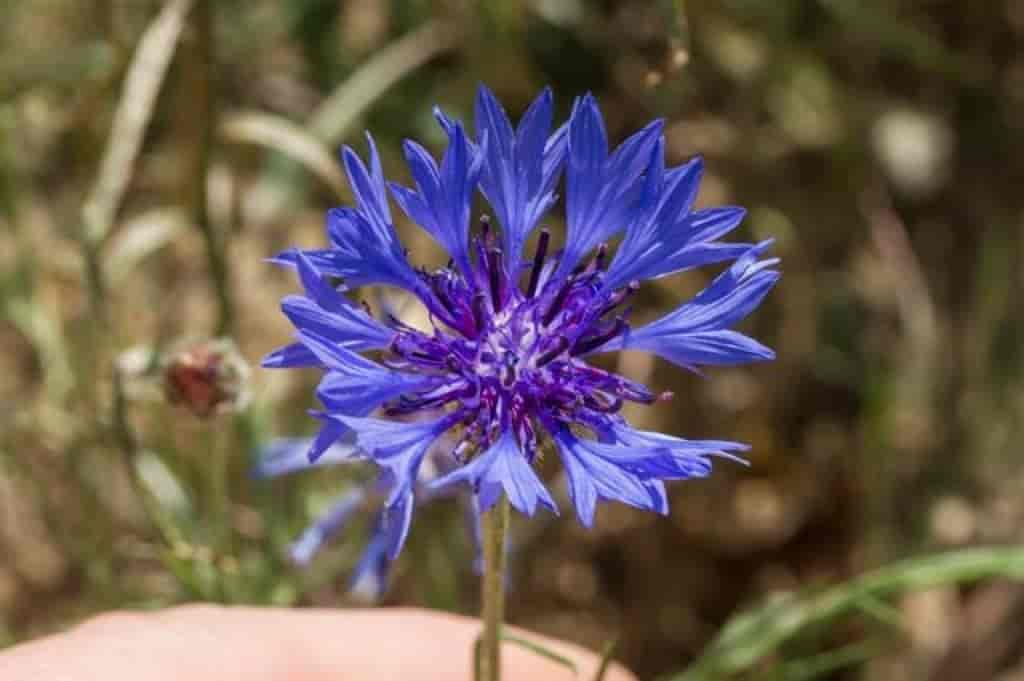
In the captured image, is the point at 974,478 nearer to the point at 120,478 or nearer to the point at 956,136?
the point at 956,136

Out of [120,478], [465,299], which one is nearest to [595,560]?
[120,478]

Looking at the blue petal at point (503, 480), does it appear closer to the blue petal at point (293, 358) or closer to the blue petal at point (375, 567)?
the blue petal at point (293, 358)

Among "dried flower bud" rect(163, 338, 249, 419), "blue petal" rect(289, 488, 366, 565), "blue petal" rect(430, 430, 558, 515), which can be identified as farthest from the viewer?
"blue petal" rect(289, 488, 366, 565)

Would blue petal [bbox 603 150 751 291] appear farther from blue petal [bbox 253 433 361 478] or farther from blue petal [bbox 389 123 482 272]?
blue petal [bbox 253 433 361 478]

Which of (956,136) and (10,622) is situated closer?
(10,622)

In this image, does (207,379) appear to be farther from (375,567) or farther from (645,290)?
(645,290)

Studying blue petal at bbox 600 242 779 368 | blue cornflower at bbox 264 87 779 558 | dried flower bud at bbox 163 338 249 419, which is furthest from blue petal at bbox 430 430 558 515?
dried flower bud at bbox 163 338 249 419

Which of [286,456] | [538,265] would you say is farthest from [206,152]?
[538,265]
